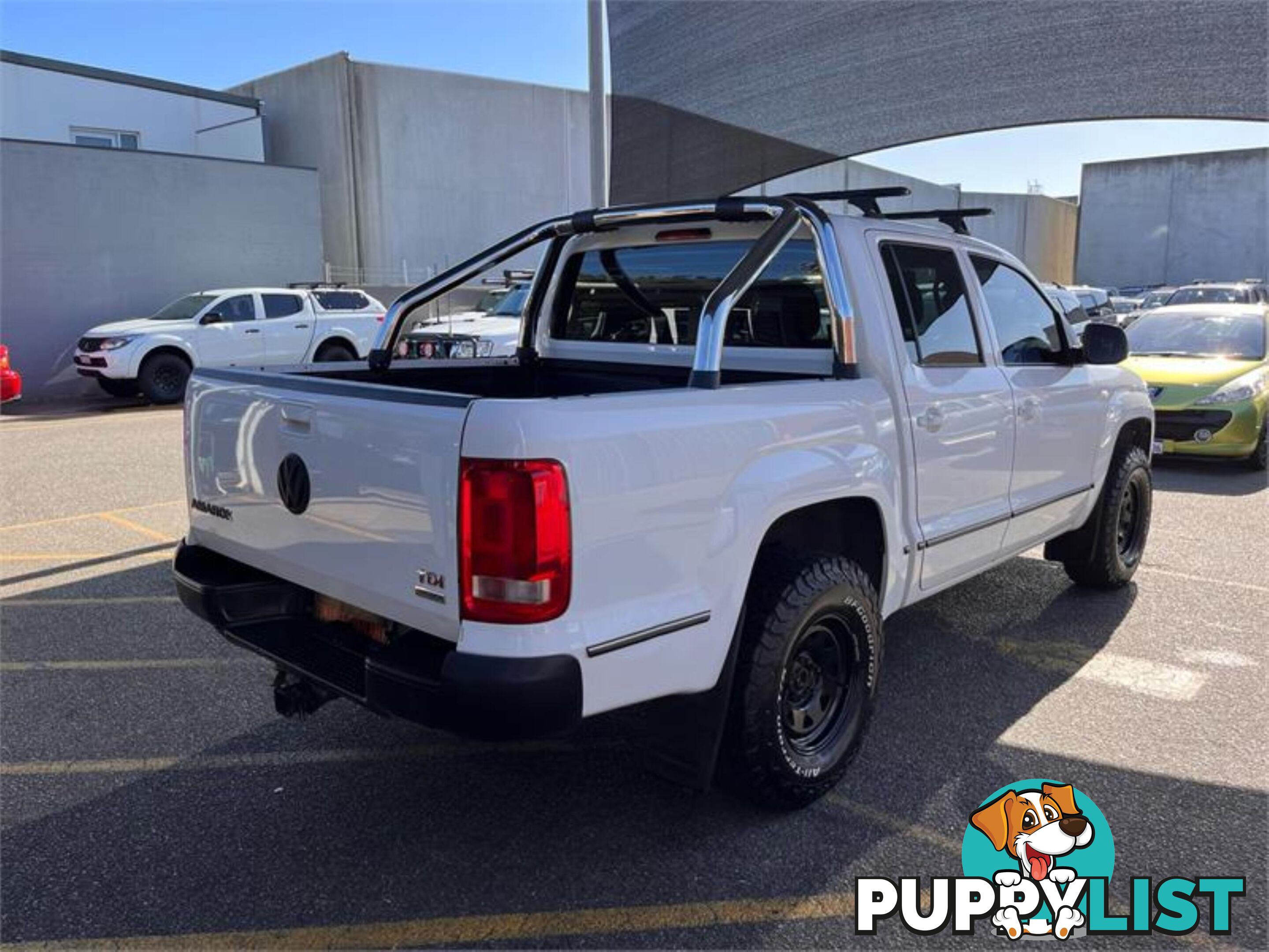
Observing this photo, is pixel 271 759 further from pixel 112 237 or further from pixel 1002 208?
pixel 1002 208

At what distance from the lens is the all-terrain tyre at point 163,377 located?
15164 millimetres

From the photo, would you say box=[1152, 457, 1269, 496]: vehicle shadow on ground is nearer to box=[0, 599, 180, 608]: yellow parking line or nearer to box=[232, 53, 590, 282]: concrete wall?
box=[0, 599, 180, 608]: yellow parking line

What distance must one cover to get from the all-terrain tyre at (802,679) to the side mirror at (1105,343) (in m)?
2.07

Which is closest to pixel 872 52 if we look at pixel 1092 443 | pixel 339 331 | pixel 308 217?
pixel 1092 443

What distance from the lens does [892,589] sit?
12.0 feet

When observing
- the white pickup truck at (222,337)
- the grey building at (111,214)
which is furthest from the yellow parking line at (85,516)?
the grey building at (111,214)

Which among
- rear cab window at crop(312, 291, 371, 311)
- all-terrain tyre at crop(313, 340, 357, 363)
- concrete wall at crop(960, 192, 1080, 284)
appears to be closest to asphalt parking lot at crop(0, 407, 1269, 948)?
all-terrain tyre at crop(313, 340, 357, 363)

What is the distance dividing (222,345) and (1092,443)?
46.3 feet

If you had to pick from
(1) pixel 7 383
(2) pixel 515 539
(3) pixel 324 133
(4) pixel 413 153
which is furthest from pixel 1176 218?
(2) pixel 515 539

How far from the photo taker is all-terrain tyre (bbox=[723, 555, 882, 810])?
118 inches

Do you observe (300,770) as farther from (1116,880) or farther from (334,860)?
(1116,880)

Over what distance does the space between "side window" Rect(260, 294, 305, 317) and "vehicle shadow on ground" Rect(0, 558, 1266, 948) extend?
1340 centimetres

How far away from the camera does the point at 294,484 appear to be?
2.96 meters

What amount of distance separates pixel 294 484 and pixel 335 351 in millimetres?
15151
